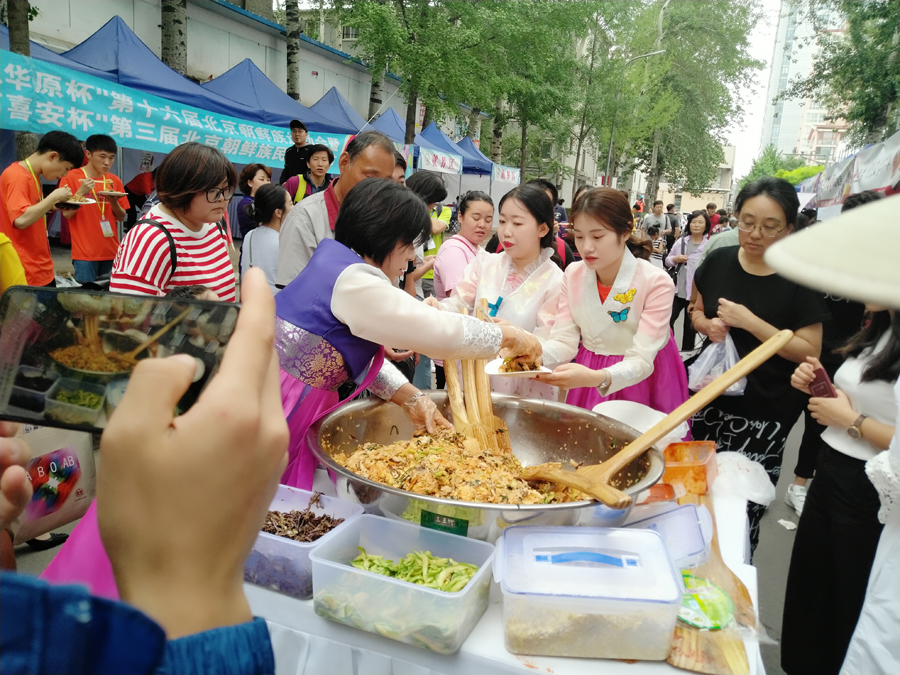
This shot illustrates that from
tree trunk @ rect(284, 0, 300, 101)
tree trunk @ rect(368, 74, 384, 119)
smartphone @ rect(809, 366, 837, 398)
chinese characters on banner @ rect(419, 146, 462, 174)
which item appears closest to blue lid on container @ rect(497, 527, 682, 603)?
smartphone @ rect(809, 366, 837, 398)

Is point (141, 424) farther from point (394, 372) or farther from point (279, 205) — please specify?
point (279, 205)

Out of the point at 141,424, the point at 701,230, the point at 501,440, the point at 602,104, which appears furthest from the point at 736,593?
the point at 602,104

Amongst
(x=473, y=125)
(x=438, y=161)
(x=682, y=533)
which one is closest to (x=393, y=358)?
(x=682, y=533)

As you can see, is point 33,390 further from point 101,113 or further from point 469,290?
point 101,113

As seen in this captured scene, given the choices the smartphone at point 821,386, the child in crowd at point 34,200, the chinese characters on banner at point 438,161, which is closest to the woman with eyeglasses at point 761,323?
the smartphone at point 821,386

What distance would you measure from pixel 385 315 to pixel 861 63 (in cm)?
1396

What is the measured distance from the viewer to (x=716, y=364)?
8.39 feet

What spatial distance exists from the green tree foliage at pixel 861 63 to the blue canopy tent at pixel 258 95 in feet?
33.1

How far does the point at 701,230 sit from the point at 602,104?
736 inches

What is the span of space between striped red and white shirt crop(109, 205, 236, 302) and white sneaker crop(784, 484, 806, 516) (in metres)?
3.57

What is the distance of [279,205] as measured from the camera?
169 inches

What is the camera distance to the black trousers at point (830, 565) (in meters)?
1.88

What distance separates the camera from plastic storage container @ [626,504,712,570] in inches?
52.5

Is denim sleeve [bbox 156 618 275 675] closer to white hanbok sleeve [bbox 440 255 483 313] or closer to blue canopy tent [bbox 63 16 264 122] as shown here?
white hanbok sleeve [bbox 440 255 483 313]
